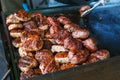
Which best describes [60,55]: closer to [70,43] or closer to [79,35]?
[70,43]

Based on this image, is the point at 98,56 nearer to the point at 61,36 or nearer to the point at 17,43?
the point at 61,36

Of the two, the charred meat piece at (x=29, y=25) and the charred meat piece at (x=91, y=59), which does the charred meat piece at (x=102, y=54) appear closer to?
the charred meat piece at (x=91, y=59)

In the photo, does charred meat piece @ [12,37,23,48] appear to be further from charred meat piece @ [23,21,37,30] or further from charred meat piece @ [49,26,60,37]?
charred meat piece @ [49,26,60,37]

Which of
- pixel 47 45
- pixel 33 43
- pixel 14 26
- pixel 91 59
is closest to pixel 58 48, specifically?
pixel 47 45

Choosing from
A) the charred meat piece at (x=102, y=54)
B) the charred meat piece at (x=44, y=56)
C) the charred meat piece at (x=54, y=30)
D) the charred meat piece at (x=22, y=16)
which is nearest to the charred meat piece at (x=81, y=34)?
the charred meat piece at (x=54, y=30)

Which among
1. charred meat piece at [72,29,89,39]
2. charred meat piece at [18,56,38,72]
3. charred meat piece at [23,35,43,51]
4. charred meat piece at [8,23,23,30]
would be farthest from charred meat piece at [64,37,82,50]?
charred meat piece at [8,23,23,30]

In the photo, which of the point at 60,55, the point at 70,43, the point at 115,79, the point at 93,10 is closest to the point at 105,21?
the point at 93,10
